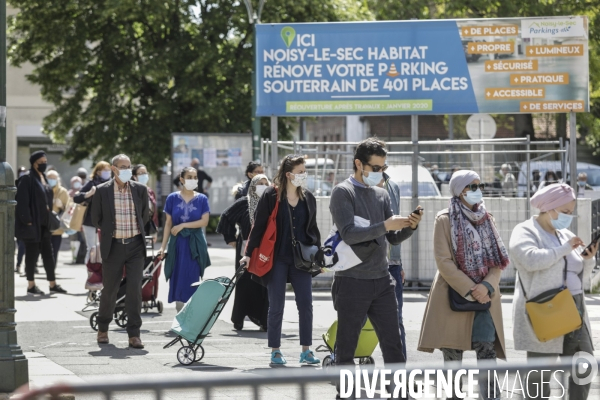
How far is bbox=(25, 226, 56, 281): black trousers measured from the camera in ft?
50.0

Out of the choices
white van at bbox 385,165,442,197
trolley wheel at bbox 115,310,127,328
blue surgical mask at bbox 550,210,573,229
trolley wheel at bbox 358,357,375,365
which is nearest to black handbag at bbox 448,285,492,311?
blue surgical mask at bbox 550,210,573,229

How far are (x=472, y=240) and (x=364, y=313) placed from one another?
83cm

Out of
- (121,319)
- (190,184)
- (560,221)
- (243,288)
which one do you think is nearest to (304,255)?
(243,288)

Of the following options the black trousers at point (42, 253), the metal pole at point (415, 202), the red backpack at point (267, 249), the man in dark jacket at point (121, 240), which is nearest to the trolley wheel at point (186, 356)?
the red backpack at point (267, 249)

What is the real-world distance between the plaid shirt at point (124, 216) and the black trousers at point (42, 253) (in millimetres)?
5017

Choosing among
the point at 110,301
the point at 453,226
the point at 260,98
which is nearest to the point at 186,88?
the point at 260,98

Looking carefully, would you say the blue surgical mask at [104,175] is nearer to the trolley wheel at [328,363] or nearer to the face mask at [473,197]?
the trolley wheel at [328,363]

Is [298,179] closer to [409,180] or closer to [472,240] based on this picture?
[472,240]

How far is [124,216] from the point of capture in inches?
416

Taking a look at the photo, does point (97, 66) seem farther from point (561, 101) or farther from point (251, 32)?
point (561, 101)

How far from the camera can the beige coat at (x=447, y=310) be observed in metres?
6.96

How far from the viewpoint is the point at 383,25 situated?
15883mm

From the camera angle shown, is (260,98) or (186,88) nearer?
(260,98)

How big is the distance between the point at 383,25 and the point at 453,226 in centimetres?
921
